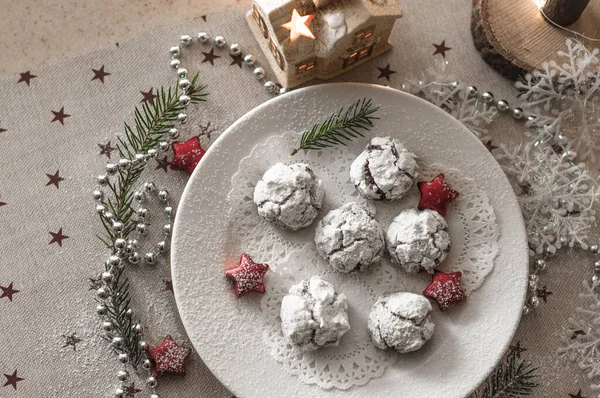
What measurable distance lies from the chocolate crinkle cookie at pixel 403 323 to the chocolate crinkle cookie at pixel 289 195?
0.35 metres

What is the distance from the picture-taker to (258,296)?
198 centimetres

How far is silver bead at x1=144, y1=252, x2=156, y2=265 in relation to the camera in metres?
2.05

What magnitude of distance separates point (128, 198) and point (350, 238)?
72 cm

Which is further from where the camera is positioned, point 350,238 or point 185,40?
point 185,40

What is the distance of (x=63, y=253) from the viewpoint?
2.08 meters

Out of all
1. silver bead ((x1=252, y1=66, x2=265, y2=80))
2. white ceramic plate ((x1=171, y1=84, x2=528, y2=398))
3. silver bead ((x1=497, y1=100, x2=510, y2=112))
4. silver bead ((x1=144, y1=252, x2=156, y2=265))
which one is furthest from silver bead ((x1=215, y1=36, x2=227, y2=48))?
silver bead ((x1=497, y1=100, x2=510, y2=112))

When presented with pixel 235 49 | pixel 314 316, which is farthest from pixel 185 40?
pixel 314 316

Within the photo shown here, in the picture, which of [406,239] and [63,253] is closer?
[406,239]

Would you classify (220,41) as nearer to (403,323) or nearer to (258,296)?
(258,296)

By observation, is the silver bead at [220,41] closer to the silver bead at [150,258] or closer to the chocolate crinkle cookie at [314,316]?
the silver bead at [150,258]

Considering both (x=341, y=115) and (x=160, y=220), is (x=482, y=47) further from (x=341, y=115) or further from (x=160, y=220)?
(x=160, y=220)

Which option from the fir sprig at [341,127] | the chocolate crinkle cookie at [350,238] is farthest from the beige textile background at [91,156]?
the chocolate crinkle cookie at [350,238]

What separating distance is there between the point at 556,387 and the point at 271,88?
1.31m

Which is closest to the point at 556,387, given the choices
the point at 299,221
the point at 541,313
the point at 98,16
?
the point at 541,313
